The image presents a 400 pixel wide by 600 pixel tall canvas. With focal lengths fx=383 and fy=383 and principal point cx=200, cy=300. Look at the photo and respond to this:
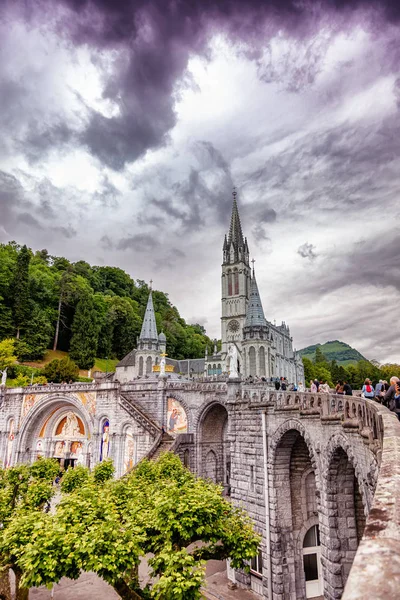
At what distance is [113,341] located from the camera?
8062 cm

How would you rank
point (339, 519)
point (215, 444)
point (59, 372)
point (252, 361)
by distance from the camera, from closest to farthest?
1. point (339, 519)
2. point (215, 444)
3. point (59, 372)
4. point (252, 361)

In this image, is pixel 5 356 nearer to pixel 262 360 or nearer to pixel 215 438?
pixel 215 438

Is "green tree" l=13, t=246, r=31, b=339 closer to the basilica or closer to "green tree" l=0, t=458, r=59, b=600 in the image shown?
the basilica

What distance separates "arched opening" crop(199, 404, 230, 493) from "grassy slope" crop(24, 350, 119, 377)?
36.7 m

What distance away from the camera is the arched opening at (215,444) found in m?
27.9

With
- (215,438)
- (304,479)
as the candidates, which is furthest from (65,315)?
(304,479)

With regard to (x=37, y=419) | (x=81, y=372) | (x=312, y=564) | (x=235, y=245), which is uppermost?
(x=235, y=245)

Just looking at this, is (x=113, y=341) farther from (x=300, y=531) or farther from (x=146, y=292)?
(x=300, y=531)

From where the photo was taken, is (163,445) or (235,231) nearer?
(163,445)

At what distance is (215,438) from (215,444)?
0.42m

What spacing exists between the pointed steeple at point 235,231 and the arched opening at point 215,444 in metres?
57.3

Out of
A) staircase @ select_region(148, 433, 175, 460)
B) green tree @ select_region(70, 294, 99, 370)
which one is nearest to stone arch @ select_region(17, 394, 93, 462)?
staircase @ select_region(148, 433, 175, 460)

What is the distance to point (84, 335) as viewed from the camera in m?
66.5

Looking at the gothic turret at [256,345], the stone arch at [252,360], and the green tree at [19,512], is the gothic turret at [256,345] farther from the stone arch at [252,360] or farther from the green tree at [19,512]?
the green tree at [19,512]
